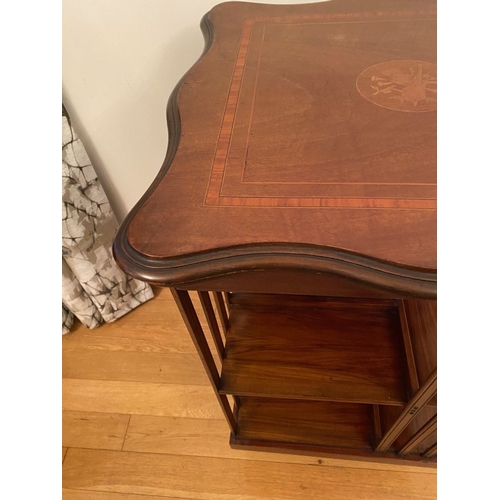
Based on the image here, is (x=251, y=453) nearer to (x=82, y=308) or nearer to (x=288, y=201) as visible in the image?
(x=82, y=308)

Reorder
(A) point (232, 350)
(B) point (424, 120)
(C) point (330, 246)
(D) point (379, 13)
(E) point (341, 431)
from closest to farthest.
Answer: (C) point (330, 246) < (B) point (424, 120) < (D) point (379, 13) < (A) point (232, 350) < (E) point (341, 431)

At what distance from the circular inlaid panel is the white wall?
0.31 meters

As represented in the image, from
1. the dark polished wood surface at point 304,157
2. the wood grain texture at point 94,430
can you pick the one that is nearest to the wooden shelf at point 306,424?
the wood grain texture at point 94,430

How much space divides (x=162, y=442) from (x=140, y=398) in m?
0.15

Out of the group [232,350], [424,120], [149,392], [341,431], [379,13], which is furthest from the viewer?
[149,392]

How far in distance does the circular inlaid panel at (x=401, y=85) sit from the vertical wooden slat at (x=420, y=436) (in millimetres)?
563

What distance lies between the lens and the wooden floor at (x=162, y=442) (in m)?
1.04

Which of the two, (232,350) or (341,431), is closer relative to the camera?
(232,350)

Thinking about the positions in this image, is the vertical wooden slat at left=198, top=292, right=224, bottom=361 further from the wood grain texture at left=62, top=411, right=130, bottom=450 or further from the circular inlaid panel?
the wood grain texture at left=62, top=411, right=130, bottom=450

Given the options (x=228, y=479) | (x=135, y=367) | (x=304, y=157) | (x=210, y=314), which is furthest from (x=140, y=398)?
(x=304, y=157)

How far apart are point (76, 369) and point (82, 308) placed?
0.65 ft

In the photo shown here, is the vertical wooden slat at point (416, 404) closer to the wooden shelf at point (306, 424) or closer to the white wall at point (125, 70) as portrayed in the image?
the wooden shelf at point (306, 424)

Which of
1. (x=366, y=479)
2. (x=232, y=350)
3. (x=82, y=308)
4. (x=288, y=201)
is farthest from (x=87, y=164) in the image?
(x=366, y=479)

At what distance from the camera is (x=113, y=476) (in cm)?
109
